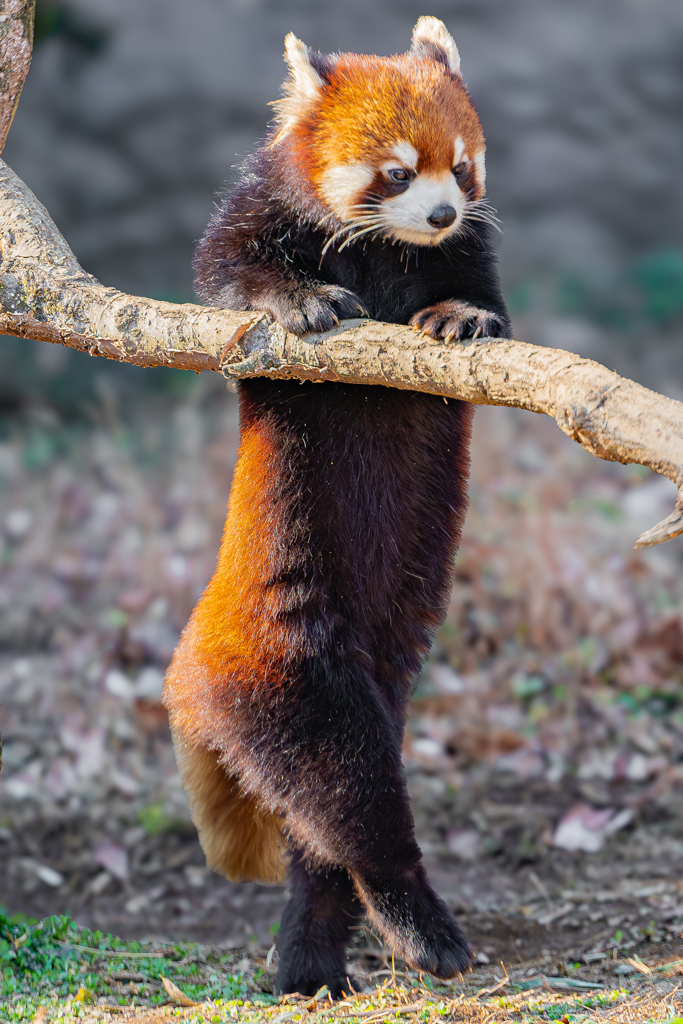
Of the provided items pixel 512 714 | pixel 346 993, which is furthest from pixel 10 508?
pixel 346 993

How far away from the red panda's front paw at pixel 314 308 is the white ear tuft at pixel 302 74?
1.55 feet

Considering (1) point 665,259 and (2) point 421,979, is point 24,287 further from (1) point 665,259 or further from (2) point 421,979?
(1) point 665,259

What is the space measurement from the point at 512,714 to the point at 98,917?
7.59 feet

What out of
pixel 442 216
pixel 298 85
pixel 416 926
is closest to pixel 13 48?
pixel 298 85

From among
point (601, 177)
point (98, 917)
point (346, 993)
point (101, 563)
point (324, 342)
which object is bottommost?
point (98, 917)

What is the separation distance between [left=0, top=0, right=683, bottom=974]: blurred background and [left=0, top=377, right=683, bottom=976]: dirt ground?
16 millimetres

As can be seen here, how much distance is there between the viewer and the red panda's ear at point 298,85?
2.29 m

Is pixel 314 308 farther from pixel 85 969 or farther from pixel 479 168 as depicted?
pixel 85 969

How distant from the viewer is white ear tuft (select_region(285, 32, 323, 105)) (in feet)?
7.52

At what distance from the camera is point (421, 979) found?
2662mm

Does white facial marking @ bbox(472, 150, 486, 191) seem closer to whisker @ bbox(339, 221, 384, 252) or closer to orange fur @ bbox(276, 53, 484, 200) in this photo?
orange fur @ bbox(276, 53, 484, 200)

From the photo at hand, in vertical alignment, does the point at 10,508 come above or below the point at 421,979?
above

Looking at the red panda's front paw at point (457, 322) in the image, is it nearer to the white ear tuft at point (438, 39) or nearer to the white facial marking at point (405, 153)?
the white facial marking at point (405, 153)

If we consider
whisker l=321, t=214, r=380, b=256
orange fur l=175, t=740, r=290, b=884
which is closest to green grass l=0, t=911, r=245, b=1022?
orange fur l=175, t=740, r=290, b=884
